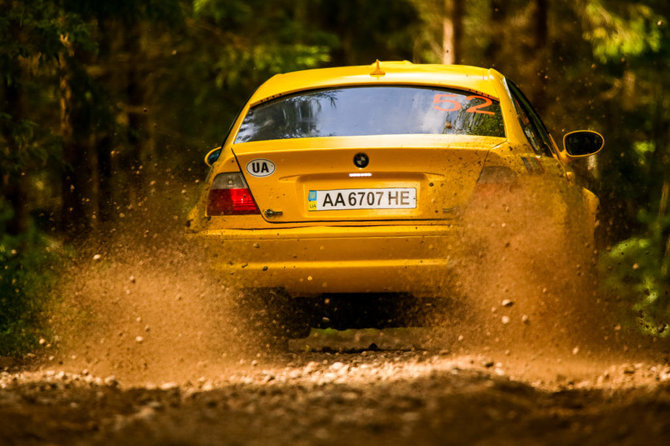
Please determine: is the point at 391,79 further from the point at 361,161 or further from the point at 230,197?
the point at 230,197

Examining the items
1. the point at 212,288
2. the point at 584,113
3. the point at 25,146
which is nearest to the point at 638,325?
the point at 212,288

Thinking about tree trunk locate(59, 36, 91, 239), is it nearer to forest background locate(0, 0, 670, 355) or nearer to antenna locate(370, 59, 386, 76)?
forest background locate(0, 0, 670, 355)

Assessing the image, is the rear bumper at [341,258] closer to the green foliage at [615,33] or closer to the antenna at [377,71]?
the antenna at [377,71]

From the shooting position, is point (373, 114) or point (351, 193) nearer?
point (351, 193)

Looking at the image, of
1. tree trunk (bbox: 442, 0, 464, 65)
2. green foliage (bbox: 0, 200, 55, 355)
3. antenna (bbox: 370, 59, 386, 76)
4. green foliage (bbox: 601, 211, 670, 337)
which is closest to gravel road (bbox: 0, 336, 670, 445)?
green foliage (bbox: 0, 200, 55, 355)

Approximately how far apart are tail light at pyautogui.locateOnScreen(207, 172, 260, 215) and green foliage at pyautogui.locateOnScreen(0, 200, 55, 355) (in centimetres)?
200

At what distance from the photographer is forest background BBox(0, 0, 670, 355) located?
36.4 ft

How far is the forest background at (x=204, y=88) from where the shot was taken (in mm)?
11086

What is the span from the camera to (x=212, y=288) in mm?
6023

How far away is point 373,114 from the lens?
6.06 meters

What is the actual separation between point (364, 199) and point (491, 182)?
769mm

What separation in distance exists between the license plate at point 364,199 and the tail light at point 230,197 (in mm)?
424

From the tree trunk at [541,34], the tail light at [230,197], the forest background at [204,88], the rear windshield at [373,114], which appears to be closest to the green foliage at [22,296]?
the forest background at [204,88]

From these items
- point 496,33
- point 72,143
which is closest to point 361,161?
point 72,143
